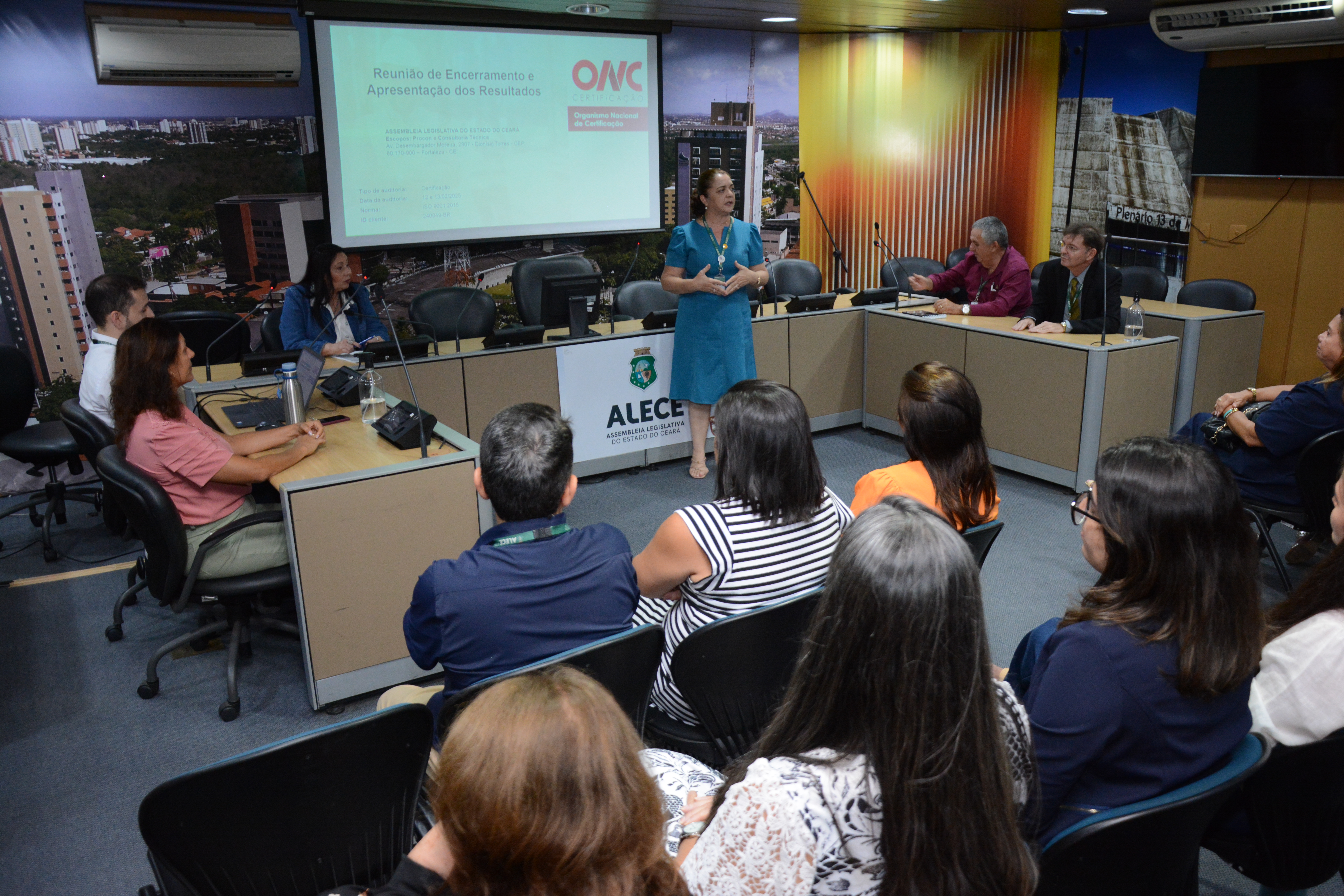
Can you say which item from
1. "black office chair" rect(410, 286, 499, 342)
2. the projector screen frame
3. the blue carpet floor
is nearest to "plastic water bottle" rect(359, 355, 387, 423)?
the blue carpet floor

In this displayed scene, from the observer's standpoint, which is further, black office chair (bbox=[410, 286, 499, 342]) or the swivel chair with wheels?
the swivel chair with wheels

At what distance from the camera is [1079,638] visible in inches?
53.3

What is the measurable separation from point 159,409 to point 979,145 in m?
6.79

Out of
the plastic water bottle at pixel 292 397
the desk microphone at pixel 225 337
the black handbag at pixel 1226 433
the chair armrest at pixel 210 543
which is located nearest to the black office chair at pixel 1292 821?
the black handbag at pixel 1226 433

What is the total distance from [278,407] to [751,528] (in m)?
2.35

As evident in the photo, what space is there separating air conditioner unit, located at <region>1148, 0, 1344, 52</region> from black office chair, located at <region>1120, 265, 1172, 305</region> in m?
1.55

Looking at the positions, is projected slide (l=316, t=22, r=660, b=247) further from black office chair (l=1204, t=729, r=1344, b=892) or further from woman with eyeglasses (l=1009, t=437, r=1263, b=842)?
black office chair (l=1204, t=729, r=1344, b=892)

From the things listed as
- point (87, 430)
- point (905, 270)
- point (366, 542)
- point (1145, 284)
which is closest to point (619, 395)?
point (366, 542)

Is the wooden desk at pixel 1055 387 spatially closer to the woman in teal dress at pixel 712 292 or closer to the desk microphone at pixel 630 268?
the woman in teal dress at pixel 712 292

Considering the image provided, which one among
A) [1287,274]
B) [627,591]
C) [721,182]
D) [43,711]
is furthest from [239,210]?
[1287,274]

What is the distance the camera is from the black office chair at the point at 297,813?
1.30 m

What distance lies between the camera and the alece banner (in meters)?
4.80

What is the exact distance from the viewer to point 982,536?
2.15 metres

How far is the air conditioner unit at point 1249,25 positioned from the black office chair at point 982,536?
4982 millimetres
